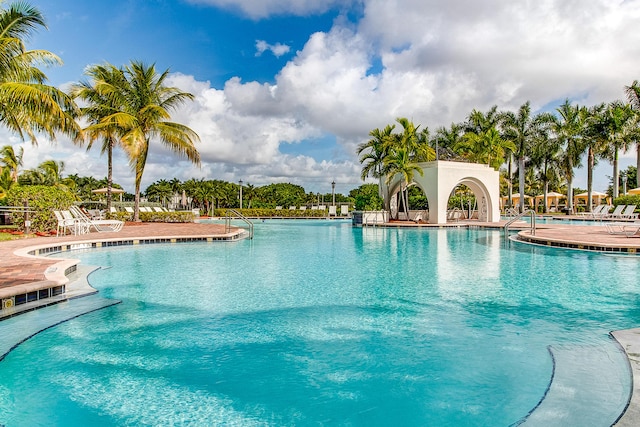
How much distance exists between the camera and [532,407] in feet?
9.49

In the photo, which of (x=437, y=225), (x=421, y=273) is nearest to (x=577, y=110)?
(x=437, y=225)

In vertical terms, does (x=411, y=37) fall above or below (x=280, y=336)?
above

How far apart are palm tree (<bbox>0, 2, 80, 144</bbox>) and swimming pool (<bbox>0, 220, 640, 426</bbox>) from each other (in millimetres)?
6336

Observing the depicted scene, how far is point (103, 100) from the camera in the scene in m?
22.3

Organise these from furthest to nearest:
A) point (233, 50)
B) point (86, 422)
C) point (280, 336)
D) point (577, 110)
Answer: point (577, 110)
point (233, 50)
point (280, 336)
point (86, 422)

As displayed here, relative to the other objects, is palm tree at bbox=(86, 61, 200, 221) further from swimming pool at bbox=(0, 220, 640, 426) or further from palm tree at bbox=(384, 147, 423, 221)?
swimming pool at bbox=(0, 220, 640, 426)

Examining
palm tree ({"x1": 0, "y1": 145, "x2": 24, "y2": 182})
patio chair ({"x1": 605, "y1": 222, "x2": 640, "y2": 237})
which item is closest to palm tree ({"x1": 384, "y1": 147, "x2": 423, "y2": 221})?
patio chair ({"x1": 605, "y1": 222, "x2": 640, "y2": 237})

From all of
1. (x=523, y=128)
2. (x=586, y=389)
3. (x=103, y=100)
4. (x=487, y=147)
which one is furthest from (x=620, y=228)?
(x=103, y=100)

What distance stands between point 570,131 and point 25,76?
4130 centimetres

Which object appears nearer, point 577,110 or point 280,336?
point 280,336

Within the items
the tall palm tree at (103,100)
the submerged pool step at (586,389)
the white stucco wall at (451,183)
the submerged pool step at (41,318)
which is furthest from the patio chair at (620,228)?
the tall palm tree at (103,100)

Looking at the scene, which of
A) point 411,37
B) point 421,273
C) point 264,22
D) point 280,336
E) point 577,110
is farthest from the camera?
point 577,110

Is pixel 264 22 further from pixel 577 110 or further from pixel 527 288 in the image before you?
pixel 577 110

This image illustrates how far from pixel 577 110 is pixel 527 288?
3802cm
